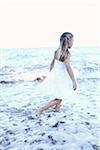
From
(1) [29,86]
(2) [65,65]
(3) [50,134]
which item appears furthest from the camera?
(1) [29,86]

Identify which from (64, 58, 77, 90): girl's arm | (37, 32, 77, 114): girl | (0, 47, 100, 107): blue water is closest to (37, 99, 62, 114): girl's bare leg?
(37, 32, 77, 114): girl

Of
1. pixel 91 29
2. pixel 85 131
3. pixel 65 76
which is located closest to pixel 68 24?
pixel 91 29

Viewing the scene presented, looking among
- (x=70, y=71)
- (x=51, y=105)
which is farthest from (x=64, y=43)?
(x=51, y=105)

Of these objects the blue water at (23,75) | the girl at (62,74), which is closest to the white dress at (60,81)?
the girl at (62,74)

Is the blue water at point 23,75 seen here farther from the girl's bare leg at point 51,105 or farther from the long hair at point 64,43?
the long hair at point 64,43

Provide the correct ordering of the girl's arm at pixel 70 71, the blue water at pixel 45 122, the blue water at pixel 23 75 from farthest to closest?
the blue water at pixel 23 75 < the girl's arm at pixel 70 71 < the blue water at pixel 45 122

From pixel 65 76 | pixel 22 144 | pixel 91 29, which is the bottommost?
pixel 22 144

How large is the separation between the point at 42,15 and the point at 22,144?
566 cm

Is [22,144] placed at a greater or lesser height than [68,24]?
lesser

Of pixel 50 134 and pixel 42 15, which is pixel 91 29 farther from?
pixel 50 134

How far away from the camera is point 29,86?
4738mm

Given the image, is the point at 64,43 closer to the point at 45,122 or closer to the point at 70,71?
the point at 70,71

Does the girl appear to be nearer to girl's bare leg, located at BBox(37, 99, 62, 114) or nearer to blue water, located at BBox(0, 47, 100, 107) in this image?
girl's bare leg, located at BBox(37, 99, 62, 114)

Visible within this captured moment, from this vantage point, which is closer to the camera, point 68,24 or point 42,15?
point 42,15
